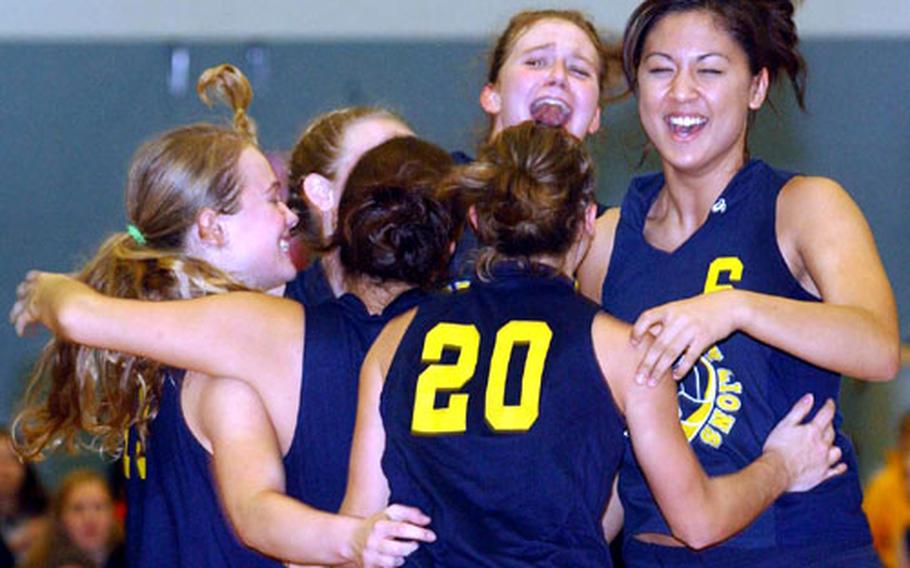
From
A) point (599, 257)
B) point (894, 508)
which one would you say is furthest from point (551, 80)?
point (894, 508)

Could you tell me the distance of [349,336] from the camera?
9.34 feet

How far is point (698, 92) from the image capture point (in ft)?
9.98

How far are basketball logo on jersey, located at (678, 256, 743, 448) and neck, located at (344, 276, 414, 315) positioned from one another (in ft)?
1.91

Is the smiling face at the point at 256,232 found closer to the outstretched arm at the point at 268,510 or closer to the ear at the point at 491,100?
the outstretched arm at the point at 268,510

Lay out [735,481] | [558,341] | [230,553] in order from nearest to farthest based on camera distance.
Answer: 1. [558,341]
2. [735,481]
3. [230,553]

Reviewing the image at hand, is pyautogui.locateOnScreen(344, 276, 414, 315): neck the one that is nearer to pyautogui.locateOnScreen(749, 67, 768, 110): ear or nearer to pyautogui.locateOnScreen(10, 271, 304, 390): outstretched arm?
pyautogui.locateOnScreen(10, 271, 304, 390): outstretched arm

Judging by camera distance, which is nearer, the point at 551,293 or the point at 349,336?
the point at 551,293

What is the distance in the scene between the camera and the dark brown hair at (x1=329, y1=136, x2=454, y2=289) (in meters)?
2.74

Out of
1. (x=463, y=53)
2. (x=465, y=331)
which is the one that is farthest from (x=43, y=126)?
(x=465, y=331)

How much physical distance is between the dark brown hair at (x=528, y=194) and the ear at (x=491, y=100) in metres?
1.28

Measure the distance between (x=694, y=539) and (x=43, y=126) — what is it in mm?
4511

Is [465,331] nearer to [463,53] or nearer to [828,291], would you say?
[828,291]

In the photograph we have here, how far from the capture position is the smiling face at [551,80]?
377 centimetres

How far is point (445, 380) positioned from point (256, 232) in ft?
2.34
